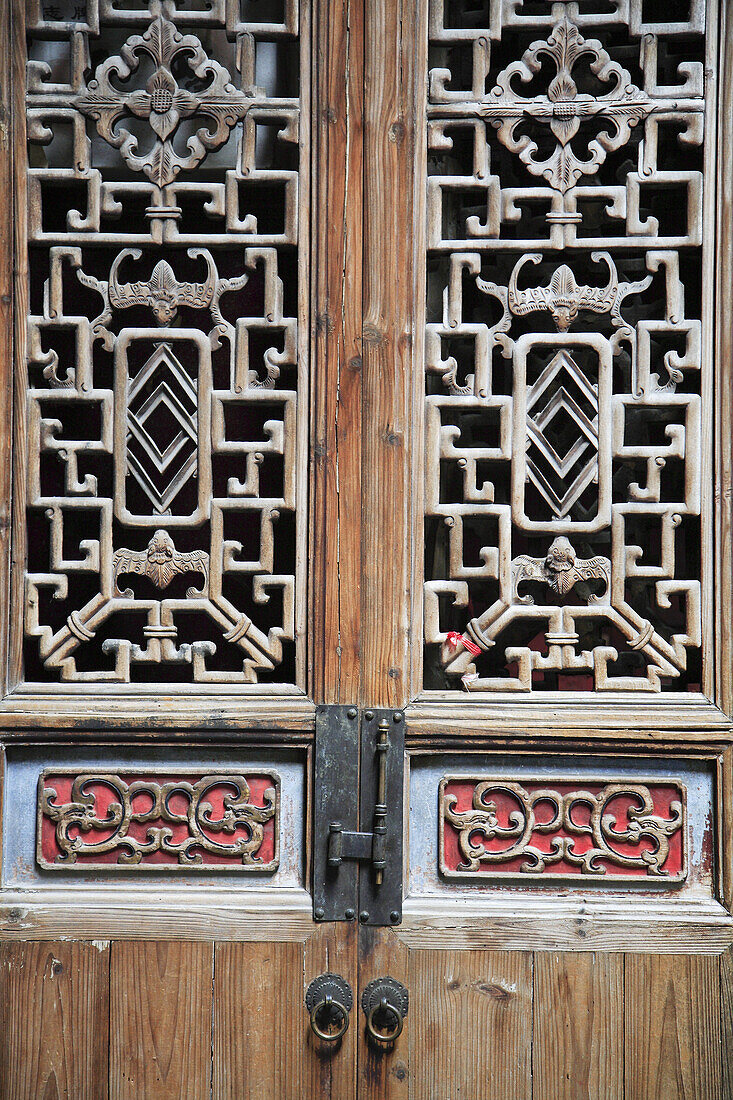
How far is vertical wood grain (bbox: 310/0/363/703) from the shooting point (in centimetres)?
147

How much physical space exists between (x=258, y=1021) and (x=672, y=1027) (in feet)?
2.30

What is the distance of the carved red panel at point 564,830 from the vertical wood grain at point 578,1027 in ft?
0.49

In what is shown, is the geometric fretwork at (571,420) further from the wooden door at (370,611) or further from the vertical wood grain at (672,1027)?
the vertical wood grain at (672,1027)

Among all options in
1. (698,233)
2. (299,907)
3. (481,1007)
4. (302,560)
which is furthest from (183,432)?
(481,1007)

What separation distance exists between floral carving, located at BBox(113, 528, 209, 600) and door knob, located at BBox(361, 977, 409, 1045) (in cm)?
74

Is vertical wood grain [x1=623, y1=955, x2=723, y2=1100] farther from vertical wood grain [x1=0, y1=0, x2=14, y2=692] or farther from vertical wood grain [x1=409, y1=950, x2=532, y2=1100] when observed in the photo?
vertical wood grain [x1=0, y1=0, x2=14, y2=692]

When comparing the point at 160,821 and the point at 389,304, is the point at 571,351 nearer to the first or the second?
the point at 389,304

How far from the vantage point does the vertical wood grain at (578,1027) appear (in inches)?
55.9

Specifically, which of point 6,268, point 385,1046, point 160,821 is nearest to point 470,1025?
point 385,1046

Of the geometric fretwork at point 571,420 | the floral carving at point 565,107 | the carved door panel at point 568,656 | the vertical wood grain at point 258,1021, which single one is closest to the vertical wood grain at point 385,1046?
the carved door panel at point 568,656

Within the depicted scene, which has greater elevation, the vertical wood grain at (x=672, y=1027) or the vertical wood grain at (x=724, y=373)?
the vertical wood grain at (x=724, y=373)

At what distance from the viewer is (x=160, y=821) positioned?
1.47m

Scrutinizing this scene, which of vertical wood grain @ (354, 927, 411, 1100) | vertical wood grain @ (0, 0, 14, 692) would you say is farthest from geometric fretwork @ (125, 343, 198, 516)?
vertical wood grain @ (354, 927, 411, 1100)

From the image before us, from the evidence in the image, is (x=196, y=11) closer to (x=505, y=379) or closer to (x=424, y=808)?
(x=505, y=379)
